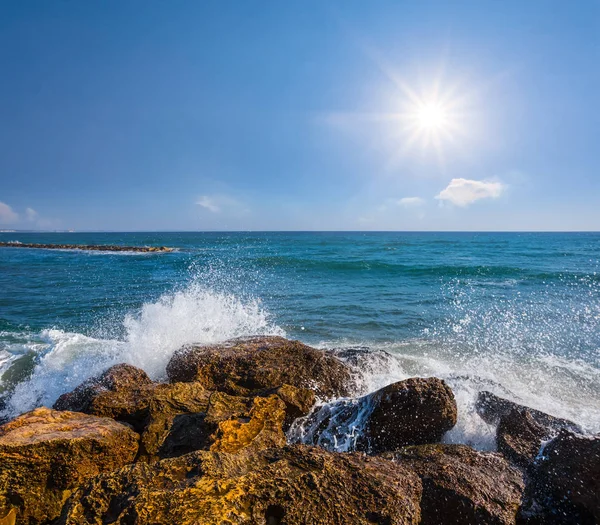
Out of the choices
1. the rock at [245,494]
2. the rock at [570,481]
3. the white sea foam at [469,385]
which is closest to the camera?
the rock at [245,494]

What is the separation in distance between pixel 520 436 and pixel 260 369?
11.0 ft

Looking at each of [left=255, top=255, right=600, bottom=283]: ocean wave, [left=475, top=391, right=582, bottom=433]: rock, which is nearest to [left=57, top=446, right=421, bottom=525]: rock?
[left=475, top=391, right=582, bottom=433]: rock

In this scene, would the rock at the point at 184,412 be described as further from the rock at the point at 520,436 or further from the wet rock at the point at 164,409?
the rock at the point at 520,436

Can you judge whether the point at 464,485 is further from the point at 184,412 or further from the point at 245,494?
the point at 184,412

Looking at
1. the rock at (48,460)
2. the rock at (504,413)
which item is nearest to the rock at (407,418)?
the rock at (504,413)

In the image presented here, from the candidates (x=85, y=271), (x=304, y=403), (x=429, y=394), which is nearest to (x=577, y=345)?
(x=429, y=394)

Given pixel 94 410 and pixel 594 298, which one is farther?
pixel 594 298

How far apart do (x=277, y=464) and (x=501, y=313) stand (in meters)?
12.2

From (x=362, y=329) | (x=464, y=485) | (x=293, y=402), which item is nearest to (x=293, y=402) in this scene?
(x=293, y=402)

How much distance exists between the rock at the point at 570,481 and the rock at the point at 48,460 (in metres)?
3.85

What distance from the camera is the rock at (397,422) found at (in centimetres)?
401

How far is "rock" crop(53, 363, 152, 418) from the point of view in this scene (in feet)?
14.1

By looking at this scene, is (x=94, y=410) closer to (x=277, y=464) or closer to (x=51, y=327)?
(x=277, y=464)

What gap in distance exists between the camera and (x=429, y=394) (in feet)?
13.4
